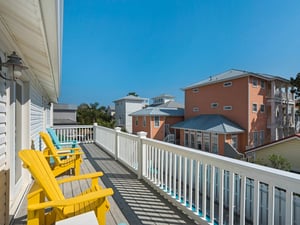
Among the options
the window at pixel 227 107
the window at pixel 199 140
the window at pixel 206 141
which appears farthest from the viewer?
the window at pixel 199 140

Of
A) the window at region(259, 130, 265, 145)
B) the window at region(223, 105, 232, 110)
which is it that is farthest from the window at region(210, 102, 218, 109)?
the window at region(259, 130, 265, 145)

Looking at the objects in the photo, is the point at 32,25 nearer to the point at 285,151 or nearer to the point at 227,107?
the point at 285,151

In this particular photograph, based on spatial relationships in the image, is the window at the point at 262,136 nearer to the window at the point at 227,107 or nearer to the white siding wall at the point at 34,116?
the window at the point at 227,107

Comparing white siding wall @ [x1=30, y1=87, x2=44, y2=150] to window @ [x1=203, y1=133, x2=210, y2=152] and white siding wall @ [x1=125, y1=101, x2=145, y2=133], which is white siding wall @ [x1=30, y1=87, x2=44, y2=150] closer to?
window @ [x1=203, y1=133, x2=210, y2=152]

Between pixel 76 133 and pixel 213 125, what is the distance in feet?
38.6

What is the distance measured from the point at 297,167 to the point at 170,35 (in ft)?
67.5

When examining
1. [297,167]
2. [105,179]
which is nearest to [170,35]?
[297,167]

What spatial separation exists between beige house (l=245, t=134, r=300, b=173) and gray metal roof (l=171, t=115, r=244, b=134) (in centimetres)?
254

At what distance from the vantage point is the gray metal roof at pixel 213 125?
16.0 m

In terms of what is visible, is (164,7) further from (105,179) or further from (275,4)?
(105,179)

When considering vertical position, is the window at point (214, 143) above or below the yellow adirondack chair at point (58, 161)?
below

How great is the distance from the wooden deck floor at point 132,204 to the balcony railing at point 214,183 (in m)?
0.15

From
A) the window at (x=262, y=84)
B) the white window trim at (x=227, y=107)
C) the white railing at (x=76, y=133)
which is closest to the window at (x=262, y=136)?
the white window trim at (x=227, y=107)

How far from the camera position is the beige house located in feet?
40.4
